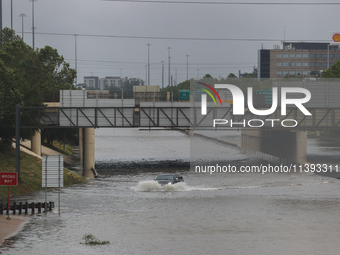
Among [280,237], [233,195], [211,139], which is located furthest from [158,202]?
[211,139]

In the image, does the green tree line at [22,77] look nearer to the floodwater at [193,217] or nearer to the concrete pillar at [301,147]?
the floodwater at [193,217]

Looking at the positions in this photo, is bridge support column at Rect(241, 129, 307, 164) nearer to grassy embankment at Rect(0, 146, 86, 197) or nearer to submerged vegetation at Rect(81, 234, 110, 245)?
grassy embankment at Rect(0, 146, 86, 197)

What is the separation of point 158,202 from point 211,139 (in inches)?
5014

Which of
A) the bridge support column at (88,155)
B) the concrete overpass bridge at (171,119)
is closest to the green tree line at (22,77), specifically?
the concrete overpass bridge at (171,119)

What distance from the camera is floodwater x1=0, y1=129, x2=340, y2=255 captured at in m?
32.2

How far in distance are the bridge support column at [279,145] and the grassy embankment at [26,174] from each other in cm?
2989

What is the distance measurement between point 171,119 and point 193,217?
1940 cm

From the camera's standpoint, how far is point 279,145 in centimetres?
10844

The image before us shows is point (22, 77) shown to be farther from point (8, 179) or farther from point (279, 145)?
A: point (279, 145)

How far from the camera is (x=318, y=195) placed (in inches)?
2350

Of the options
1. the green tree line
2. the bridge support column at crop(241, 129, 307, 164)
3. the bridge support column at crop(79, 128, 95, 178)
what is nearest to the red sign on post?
the green tree line

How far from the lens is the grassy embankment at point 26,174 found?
56688 millimetres

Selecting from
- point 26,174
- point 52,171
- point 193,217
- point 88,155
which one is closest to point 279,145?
point 88,155

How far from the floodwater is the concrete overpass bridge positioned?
759 cm
